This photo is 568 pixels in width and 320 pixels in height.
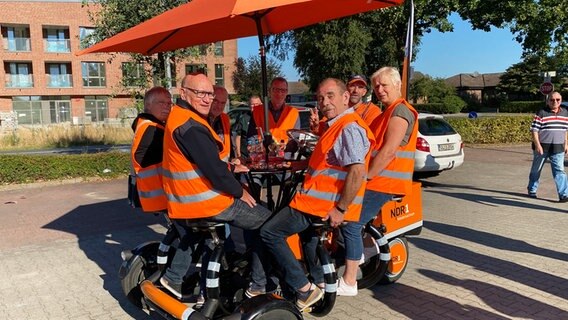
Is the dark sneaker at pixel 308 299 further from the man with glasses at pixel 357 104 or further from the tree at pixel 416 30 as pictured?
the tree at pixel 416 30

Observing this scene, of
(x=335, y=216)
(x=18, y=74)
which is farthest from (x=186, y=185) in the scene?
(x=18, y=74)

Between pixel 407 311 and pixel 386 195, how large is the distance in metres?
1.00

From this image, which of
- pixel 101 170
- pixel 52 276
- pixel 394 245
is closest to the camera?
pixel 394 245

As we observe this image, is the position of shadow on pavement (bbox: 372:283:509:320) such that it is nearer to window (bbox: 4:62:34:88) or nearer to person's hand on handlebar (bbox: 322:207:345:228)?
person's hand on handlebar (bbox: 322:207:345:228)

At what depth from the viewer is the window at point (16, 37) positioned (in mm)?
42156

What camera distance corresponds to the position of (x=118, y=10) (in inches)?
424

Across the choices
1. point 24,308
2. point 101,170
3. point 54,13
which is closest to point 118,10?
point 101,170

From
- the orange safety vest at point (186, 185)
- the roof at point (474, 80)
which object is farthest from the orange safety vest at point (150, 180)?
the roof at point (474, 80)

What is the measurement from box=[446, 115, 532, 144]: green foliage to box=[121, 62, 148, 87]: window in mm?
11459

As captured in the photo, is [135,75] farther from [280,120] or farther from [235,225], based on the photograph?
[235,225]

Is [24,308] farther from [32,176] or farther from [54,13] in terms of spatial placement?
[54,13]

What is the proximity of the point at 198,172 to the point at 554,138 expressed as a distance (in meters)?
7.23

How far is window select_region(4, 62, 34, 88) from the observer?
42.5m

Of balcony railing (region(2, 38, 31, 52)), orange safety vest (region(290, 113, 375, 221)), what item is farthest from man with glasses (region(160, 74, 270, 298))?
balcony railing (region(2, 38, 31, 52))
